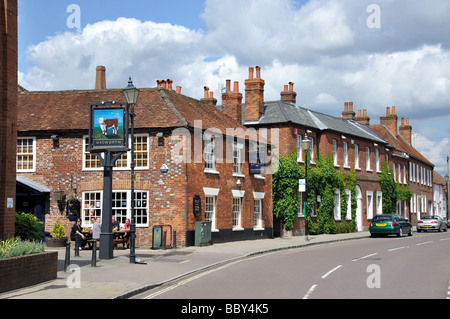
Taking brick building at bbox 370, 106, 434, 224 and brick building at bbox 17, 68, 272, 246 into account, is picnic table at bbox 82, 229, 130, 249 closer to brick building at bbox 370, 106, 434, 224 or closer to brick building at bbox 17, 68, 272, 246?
brick building at bbox 17, 68, 272, 246

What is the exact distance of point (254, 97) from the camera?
128 feet

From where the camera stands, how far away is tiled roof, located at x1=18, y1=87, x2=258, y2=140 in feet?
86.7

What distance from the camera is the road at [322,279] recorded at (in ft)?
40.6

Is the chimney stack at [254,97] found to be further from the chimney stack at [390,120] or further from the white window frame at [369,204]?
the chimney stack at [390,120]

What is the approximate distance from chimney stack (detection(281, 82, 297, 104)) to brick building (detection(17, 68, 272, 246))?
572 inches

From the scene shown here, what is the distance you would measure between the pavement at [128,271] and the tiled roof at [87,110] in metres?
5.88

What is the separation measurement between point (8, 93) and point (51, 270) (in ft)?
17.8

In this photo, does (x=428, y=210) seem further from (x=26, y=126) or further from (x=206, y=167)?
(x=26, y=126)

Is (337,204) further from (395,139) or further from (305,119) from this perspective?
(395,139)

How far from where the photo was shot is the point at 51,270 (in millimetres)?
14594

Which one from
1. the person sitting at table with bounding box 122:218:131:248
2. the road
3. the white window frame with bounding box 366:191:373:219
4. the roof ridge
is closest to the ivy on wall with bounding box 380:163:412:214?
the white window frame with bounding box 366:191:373:219

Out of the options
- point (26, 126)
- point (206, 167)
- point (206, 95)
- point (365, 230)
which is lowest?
point (365, 230)

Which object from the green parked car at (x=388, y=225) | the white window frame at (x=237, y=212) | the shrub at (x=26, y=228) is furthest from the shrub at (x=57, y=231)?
the green parked car at (x=388, y=225)

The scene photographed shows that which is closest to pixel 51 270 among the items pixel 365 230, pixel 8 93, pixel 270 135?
pixel 8 93
